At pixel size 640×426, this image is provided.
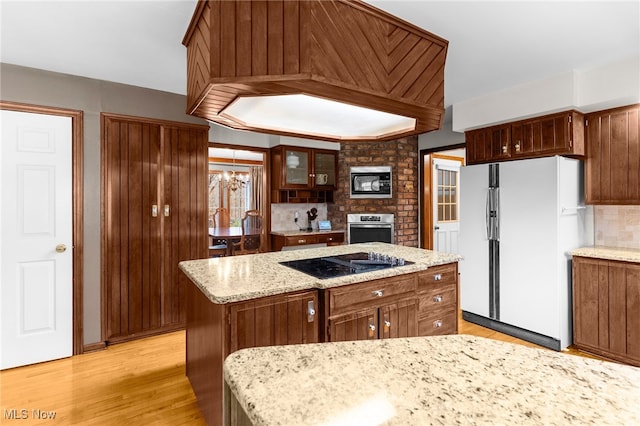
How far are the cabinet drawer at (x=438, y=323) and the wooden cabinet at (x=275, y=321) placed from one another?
0.90m

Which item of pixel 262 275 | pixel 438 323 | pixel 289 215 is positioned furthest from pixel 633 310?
pixel 289 215

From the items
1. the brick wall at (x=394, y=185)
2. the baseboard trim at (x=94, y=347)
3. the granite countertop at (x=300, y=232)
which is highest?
the brick wall at (x=394, y=185)

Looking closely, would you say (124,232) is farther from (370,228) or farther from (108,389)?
(370,228)

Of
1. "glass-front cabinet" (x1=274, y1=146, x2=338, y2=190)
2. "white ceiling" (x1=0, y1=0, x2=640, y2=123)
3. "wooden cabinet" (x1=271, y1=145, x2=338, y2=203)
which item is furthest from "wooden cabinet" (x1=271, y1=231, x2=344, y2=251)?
"white ceiling" (x1=0, y1=0, x2=640, y2=123)

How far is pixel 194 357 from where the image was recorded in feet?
6.98

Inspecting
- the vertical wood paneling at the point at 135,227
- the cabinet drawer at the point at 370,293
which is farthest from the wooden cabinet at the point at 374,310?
the vertical wood paneling at the point at 135,227

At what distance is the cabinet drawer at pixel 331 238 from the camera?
494 cm

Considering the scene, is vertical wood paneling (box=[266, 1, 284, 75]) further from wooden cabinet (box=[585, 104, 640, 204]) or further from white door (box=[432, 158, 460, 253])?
white door (box=[432, 158, 460, 253])

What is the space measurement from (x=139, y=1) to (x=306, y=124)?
118 cm

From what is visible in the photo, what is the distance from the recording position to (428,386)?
0.67 m

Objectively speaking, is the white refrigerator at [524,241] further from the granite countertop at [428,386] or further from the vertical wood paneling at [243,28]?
the vertical wood paneling at [243,28]

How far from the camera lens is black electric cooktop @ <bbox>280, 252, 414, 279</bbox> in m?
2.07

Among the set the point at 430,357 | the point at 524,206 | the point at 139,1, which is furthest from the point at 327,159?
the point at 430,357

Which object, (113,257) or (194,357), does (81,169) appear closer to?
(113,257)
